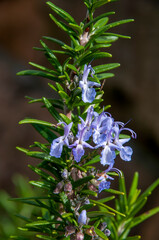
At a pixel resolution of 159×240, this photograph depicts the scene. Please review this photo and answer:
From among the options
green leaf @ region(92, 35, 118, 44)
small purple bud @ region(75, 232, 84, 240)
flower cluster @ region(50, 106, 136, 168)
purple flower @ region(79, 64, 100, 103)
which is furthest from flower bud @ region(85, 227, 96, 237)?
green leaf @ region(92, 35, 118, 44)

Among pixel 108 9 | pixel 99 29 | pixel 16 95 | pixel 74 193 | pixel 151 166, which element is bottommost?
pixel 151 166

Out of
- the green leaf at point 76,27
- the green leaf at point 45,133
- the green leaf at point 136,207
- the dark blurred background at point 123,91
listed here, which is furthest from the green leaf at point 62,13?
the dark blurred background at point 123,91

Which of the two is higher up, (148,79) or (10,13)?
(10,13)

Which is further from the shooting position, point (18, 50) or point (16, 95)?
point (18, 50)

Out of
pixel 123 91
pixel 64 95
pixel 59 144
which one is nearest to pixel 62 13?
pixel 64 95

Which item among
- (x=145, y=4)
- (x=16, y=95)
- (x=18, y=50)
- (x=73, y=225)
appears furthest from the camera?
(x=18, y=50)

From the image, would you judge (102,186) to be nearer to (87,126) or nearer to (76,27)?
(87,126)

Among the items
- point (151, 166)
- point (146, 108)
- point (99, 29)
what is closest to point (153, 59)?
point (146, 108)

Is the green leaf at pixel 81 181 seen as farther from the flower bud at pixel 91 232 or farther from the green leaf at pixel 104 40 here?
the green leaf at pixel 104 40

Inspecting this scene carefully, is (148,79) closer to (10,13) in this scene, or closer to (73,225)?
(10,13)

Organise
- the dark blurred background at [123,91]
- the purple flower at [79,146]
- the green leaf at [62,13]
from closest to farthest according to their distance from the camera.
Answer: the purple flower at [79,146], the green leaf at [62,13], the dark blurred background at [123,91]
